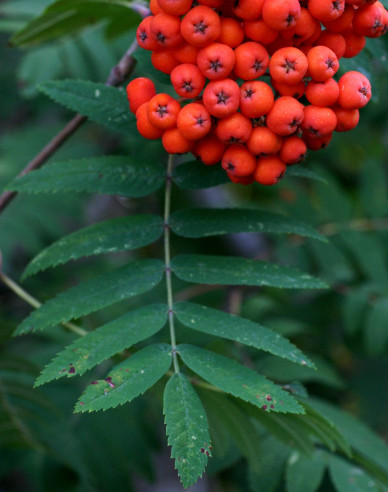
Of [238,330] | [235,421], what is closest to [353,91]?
[238,330]

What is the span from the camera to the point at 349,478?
1366 mm

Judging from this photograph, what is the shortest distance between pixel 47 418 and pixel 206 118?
47.2 inches

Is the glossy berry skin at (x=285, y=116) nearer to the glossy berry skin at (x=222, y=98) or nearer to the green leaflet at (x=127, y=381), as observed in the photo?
the glossy berry skin at (x=222, y=98)

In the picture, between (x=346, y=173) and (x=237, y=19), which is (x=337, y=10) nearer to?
(x=237, y=19)

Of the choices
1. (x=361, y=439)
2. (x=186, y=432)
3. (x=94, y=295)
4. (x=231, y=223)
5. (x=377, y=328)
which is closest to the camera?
(x=186, y=432)

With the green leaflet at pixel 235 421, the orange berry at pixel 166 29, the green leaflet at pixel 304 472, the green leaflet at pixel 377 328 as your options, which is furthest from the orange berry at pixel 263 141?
the green leaflet at pixel 377 328

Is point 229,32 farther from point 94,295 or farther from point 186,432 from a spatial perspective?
point 186,432

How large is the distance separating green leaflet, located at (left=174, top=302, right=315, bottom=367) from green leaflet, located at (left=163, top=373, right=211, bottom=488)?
15cm

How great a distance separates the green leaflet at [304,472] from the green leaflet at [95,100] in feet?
3.16

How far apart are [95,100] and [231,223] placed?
0.43 meters

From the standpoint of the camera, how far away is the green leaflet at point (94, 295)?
3.68ft

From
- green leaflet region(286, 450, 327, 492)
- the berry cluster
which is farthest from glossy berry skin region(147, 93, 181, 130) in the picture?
green leaflet region(286, 450, 327, 492)

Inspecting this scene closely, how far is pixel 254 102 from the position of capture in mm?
960

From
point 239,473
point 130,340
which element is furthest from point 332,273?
point 130,340
